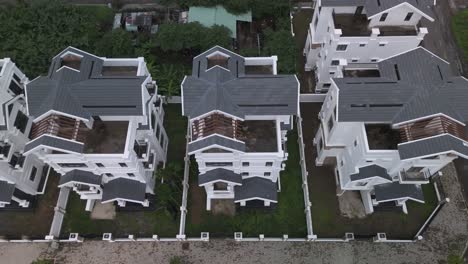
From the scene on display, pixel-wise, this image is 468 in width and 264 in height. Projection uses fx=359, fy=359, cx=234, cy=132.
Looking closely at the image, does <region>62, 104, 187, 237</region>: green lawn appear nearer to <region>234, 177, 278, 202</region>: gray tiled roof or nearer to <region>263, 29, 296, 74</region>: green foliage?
<region>234, 177, 278, 202</region>: gray tiled roof

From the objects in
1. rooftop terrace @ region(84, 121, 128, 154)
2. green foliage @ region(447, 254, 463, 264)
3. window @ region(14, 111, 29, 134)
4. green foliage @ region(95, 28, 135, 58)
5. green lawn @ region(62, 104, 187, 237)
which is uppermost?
green foliage @ region(95, 28, 135, 58)

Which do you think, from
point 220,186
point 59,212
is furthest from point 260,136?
point 59,212

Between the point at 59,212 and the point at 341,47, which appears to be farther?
the point at 341,47

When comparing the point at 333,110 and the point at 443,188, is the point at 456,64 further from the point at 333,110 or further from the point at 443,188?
the point at 333,110

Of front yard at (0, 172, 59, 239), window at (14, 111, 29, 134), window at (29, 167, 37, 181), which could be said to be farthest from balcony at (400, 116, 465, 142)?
window at (29, 167, 37, 181)

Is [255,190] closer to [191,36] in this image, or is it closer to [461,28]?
[191,36]

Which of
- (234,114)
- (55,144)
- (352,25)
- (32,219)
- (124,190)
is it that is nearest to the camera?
(55,144)
